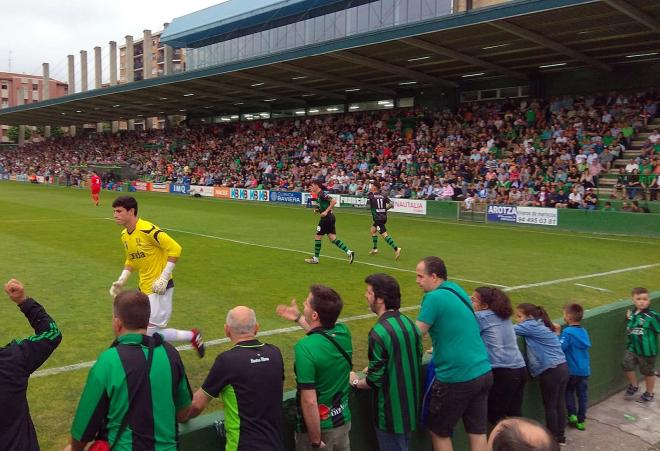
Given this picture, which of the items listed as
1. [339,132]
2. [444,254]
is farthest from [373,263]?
[339,132]

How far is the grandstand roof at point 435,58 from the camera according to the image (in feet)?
76.4

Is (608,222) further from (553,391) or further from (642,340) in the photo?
(553,391)

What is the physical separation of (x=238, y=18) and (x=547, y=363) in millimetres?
55410

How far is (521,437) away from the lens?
1962mm

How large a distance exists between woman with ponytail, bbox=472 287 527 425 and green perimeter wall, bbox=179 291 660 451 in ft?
1.83

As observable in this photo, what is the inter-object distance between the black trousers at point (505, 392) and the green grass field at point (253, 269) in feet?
7.52

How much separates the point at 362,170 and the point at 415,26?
38.4ft

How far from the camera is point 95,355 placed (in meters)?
6.98

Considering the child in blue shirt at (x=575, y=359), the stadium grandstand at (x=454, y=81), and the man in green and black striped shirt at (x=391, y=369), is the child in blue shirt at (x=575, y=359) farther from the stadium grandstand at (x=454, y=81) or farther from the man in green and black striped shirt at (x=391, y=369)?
the stadium grandstand at (x=454, y=81)

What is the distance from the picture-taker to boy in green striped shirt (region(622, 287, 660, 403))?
648 cm

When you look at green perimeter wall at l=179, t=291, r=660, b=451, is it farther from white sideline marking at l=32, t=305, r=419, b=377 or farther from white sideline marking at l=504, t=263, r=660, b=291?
white sideline marking at l=504, t=263, r=660, b=291

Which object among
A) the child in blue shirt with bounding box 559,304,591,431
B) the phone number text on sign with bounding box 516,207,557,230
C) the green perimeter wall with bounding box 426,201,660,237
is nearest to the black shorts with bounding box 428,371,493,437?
the child in blue shirt with bounding box 559,304,591,431

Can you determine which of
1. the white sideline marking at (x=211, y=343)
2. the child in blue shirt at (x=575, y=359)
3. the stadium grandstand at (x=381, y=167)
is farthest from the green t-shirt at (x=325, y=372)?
the white sideline marking at (x=211, y=343)

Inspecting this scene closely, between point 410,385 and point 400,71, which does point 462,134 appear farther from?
point 410,385
